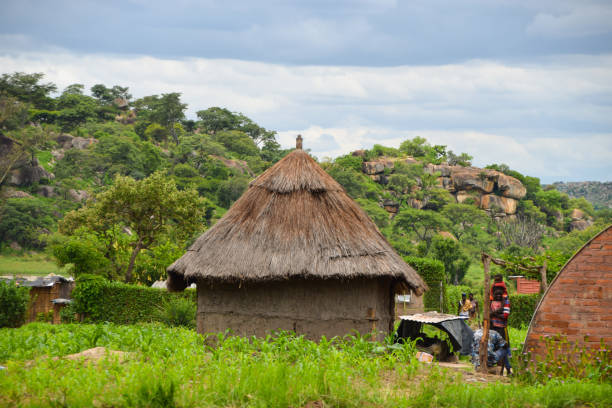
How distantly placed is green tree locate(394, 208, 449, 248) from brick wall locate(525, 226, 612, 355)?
47.8 m

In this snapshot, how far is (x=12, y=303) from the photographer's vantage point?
17.0 metres

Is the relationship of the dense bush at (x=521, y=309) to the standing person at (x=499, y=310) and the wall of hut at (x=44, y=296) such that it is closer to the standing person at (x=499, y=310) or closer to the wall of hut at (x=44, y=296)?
the standing person at (x=499, y=310)

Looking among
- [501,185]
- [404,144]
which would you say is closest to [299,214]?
[501,185]

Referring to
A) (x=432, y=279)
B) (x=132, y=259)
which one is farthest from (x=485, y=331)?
(x=132, y=259)

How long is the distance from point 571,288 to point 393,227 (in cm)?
4849

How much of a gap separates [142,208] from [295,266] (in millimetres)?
15008

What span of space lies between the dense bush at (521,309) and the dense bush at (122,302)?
11624 millimetres

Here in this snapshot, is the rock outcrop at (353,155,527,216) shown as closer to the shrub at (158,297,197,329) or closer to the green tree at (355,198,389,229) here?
the green tree at (355,198,389,229)

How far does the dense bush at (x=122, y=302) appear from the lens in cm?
1881

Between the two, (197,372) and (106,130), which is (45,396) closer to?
(197,372)

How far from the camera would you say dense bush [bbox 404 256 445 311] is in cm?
2234

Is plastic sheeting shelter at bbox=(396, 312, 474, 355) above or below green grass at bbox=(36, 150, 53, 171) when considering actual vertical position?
below

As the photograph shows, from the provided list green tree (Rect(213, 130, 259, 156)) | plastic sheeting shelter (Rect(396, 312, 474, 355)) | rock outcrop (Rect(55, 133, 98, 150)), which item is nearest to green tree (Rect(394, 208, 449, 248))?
green tree (Rect(213, 130, 259, 156))

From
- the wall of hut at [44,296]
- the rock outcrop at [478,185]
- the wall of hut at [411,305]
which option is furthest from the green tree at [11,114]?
the wall of hut at [411,305]
